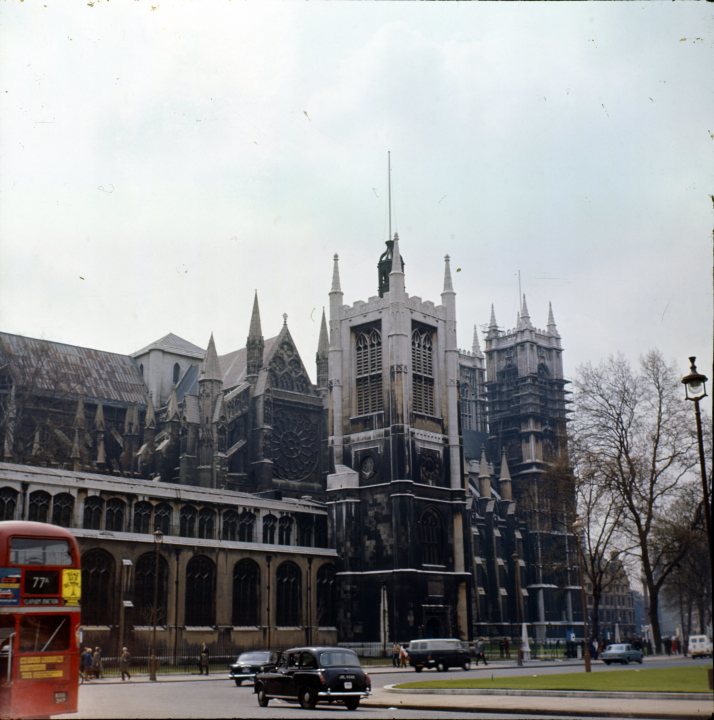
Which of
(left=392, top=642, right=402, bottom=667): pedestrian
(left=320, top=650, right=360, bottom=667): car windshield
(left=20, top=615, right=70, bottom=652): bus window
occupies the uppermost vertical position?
(left=20, top=615, right=70, bottom=652): bus window

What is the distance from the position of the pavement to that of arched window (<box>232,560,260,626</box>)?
29806 mm

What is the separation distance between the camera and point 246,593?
5669cm

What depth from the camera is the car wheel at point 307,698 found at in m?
23.3

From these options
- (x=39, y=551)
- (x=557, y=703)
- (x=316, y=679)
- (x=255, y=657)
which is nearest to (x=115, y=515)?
(x=255, y=657)

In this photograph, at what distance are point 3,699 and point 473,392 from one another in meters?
121

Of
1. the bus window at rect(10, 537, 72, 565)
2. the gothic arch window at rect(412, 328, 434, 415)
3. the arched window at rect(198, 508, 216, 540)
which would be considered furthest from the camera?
the gothic arch window at rect(412, 328, 434, 415)

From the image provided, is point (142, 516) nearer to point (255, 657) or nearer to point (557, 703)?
point (255, 657)

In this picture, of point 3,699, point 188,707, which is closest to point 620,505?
point 188,707

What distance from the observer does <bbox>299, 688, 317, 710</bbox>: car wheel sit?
2331 centimetres

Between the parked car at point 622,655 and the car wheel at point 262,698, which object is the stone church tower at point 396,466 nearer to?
the parked car at point 622,655

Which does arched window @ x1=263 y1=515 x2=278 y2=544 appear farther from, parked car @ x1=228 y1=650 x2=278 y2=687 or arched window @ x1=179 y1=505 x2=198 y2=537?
parked car @ x1=228 y1=650 x2=278 y2=687

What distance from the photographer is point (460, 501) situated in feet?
218

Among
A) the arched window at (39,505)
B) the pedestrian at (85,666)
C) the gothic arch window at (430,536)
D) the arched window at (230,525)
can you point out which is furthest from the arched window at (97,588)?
the gothic arch window at (430,536)

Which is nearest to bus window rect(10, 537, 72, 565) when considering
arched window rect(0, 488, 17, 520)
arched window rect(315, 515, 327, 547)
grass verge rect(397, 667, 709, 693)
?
grass verge rect(397, 667, 709, 693)
